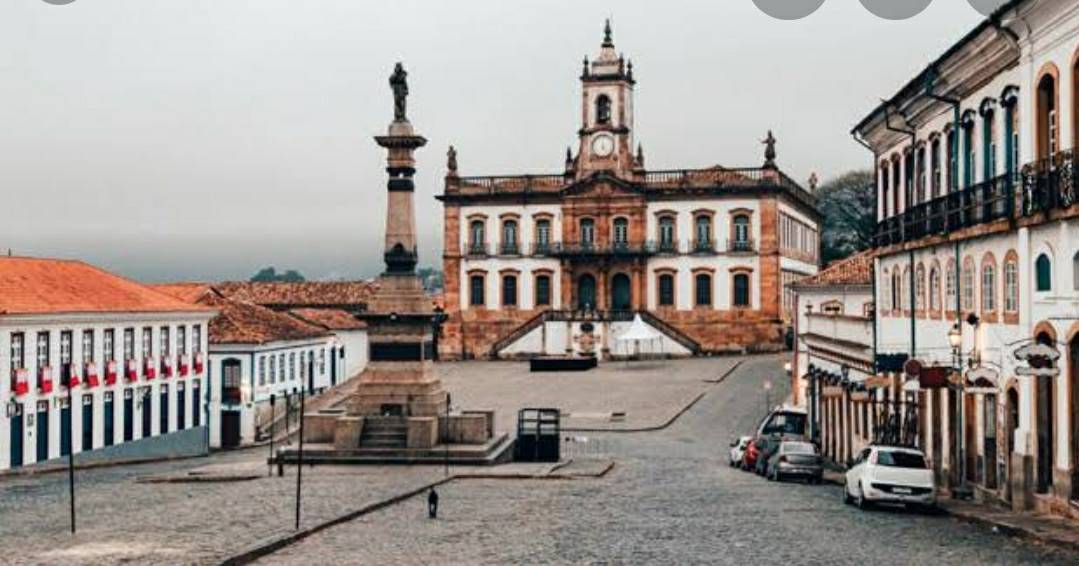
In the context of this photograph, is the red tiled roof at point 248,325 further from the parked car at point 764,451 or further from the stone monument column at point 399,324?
the parked car at point 764,451

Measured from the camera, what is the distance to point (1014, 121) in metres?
23.1

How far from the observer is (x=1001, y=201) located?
76.8ft

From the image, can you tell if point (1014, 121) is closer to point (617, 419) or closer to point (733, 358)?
point (617, 419)

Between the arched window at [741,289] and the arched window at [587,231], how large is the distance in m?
8.93

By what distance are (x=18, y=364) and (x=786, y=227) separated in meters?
52.6

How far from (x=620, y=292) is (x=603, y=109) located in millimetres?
11118

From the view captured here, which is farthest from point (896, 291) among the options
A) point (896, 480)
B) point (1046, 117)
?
point (1046, 117)

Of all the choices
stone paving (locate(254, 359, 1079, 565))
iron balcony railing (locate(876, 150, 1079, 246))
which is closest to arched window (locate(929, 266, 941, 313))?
iron balcony railing (locate(876, 150, 1079, 246))

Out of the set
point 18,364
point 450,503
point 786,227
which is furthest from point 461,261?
point 450,503

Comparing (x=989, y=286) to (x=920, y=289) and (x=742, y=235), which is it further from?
(x=742, y=235)

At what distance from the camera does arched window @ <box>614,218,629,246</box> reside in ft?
266

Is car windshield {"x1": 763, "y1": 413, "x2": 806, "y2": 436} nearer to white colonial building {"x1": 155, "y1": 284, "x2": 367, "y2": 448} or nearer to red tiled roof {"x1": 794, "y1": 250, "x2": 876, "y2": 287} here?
red tiled roof {"x1": 794, "y1": 250, "x2": 876, "y2": 287}

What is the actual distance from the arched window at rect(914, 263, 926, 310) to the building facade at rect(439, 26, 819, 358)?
46613 mm

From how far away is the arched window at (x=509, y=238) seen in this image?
8312 cm
